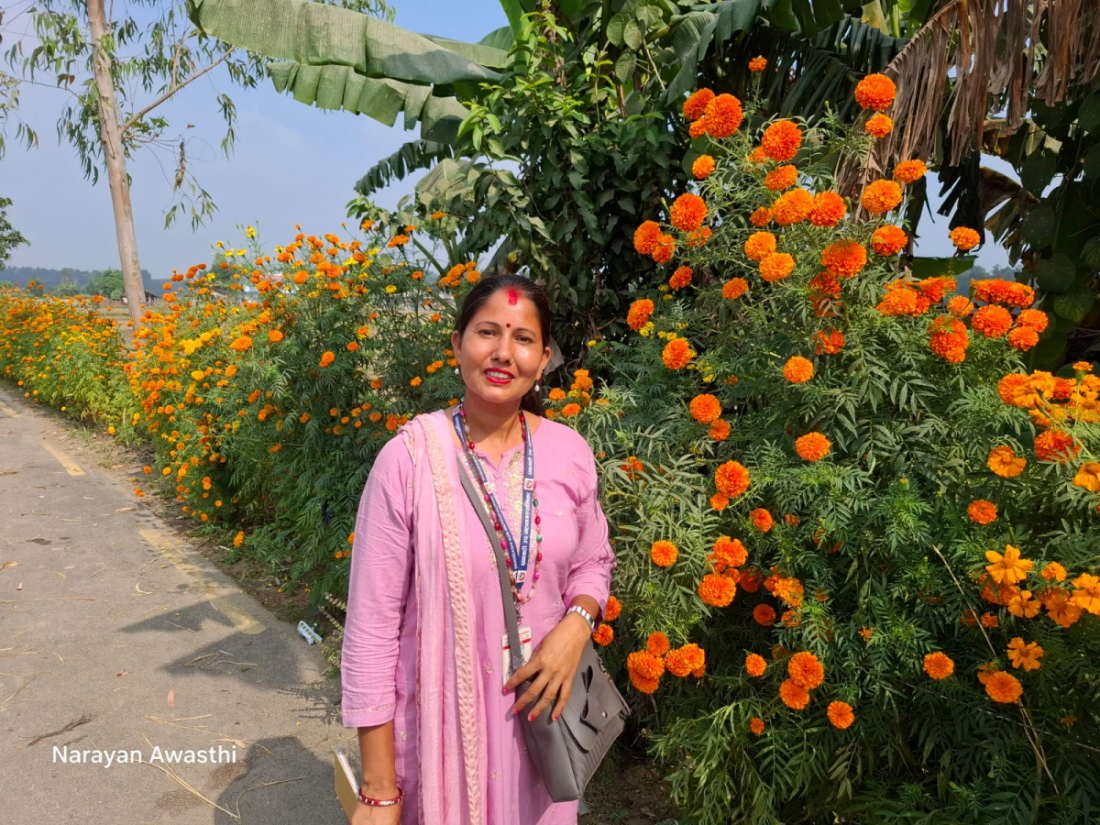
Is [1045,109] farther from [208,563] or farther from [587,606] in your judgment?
[208,563]

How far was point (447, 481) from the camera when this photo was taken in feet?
4.94

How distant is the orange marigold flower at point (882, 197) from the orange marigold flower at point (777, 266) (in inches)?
11.9

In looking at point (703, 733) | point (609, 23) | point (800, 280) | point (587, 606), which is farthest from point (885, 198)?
point (609, 23)

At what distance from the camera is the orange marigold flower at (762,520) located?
2014 millimetres

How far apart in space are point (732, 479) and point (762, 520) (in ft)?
0.52

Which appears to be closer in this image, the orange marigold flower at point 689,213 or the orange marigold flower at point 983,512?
the orange marigold flower at point 983,512

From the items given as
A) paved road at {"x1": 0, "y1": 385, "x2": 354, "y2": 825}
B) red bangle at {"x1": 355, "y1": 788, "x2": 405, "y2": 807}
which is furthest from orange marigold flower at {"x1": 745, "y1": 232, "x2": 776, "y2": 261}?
paved road at {"x1": 0, "y1": 385, "x2": 354, "y2": 825}

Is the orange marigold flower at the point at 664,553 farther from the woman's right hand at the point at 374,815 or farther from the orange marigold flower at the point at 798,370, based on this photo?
the woman's right hand at the point at 374,815

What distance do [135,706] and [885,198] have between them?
359 centimetres

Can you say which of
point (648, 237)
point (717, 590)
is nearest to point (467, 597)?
point (717, 590)

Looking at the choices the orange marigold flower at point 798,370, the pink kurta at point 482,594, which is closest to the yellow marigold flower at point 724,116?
the orange marigold flower at point 798,370

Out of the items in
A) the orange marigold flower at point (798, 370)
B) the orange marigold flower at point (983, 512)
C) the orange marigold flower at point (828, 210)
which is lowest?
the orange marigold flower at point (983, 512)

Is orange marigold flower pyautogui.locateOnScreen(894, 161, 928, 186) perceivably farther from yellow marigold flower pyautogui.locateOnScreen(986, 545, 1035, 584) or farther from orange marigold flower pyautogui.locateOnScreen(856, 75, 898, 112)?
yellow marigold flower pyautogui.locateOnScreen(986, 545, 1035, 584)

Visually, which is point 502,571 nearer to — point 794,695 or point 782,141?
point 794,695
